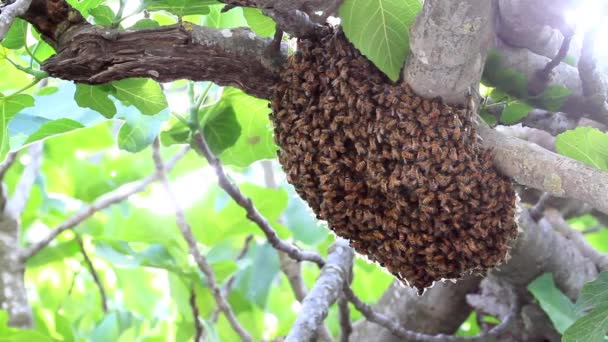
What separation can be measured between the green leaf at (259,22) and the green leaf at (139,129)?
1.53 feet

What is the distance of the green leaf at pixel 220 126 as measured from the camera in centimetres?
214

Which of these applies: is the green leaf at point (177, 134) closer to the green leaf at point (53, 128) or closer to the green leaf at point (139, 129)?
the green leaf at point (139, 129)

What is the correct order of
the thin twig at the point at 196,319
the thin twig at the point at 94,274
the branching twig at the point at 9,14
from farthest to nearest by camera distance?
the thin twig at the point at 94,274 < the thin twig at the point at 196,319 < the branching twig at the point at 9,14

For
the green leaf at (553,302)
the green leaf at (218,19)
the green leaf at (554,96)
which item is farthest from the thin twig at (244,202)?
the green leaf at (554,96)

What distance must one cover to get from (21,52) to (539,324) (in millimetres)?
1854

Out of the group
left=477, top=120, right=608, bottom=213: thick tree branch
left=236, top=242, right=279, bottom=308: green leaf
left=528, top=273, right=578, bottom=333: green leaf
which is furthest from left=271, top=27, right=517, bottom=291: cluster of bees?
left=236, top=242, right=279, bottom=308: green leaf

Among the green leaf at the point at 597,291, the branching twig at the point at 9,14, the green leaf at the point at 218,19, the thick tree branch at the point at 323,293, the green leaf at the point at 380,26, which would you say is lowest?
the thick tree branch at the point at 323,293

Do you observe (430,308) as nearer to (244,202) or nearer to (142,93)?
(244,202)

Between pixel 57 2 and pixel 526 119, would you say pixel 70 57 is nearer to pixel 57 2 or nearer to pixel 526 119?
pixel 57 2

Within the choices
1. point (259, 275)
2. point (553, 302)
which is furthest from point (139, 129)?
point (259, 275)

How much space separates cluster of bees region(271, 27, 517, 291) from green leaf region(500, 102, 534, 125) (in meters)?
0.25

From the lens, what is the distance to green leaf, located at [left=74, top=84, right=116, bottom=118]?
5.82 feet

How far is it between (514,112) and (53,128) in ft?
3.60

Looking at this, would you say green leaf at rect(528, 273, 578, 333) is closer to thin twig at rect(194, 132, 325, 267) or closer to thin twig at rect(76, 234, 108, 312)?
thin twig at rect(194, 132, 325, 267)
